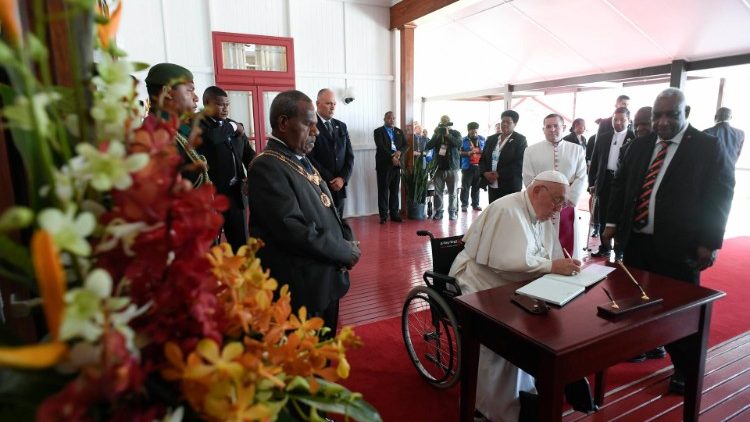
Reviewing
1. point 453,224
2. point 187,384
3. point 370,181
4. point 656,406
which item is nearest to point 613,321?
point 656,406

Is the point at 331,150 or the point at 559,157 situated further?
the point at 331,150

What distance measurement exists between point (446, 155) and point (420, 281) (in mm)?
2842

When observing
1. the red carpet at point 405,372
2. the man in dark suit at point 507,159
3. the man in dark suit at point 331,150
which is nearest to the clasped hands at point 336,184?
the man in dark suit at point 331,150

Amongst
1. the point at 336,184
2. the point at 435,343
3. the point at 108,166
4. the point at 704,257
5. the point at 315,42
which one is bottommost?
the point at 435,343

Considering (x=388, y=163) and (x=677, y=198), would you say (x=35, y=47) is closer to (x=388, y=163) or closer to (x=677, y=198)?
(x=677, y=198)

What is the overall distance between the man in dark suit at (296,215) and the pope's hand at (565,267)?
0.92m

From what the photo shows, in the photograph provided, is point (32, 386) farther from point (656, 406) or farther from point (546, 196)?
point (656, 406)

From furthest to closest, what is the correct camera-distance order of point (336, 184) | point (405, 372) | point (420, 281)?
1. point (336, 184)
2. point (420, 281)
3. point (405, 372)

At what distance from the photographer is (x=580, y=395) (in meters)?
1.96

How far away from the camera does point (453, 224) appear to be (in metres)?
6.15

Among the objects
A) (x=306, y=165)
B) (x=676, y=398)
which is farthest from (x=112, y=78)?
(x=676, y=398)

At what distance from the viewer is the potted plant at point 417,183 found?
6.40 m

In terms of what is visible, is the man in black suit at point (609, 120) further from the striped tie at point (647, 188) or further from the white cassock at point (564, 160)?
the striped tie at point (647, 188)

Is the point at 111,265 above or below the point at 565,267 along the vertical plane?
above
